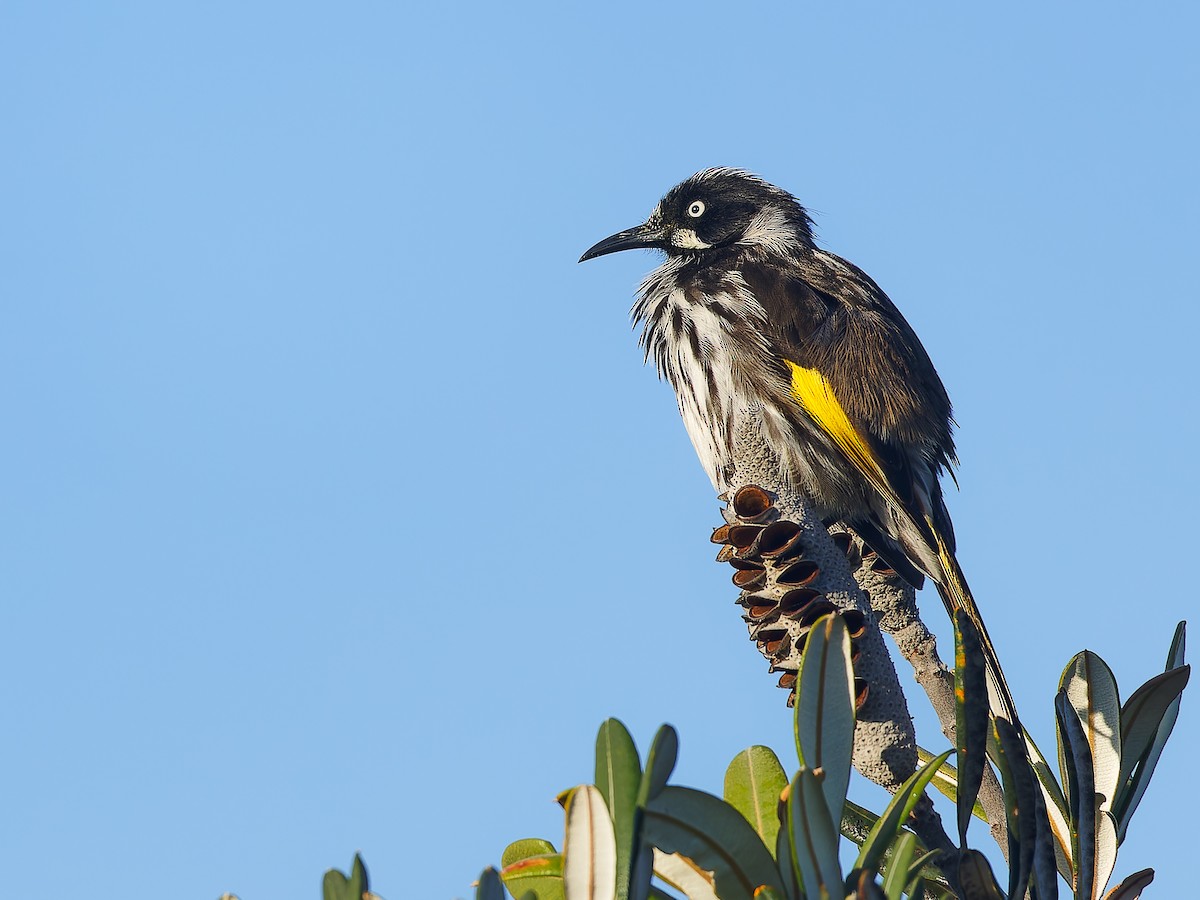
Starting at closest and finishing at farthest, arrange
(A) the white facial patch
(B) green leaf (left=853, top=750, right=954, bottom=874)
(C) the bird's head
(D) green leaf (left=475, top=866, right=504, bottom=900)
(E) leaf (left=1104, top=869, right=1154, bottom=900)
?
(D) green leaf (left=475, top=866, right=504, bottom=900)
(B) green leaf (left=853, top=750, right=954, bottom=874)
(E) leaf (left=1104, top=869, right=1154, bottom=900)
(A) the white facial patch
(C) the bird's head

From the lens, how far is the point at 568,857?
191 centimetres

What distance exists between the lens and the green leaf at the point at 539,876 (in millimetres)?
2289

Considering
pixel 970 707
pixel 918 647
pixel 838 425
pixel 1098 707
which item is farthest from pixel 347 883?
pixel 838 425

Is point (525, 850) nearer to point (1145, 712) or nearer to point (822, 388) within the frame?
point (1145, 712)

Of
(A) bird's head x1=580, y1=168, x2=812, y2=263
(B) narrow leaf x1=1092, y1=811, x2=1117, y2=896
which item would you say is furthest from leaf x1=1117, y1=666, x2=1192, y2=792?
(A) bird's head x1=580, y1=168, x2=812, y2=263

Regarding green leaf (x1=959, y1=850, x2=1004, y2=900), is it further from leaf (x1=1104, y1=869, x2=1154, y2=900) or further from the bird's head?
the bird's head

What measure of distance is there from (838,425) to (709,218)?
84.9 inches

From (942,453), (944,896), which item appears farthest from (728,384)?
(944,896)

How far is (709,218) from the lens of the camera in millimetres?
8383

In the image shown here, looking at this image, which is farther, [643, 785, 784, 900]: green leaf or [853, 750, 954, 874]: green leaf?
[853, 750, 954, 874]: green leaf

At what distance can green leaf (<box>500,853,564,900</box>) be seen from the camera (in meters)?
2.29

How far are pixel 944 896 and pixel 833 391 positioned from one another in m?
4.29

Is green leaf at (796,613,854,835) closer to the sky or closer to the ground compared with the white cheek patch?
closer to the ground

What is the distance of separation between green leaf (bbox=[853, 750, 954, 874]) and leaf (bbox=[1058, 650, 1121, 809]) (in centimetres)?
59
